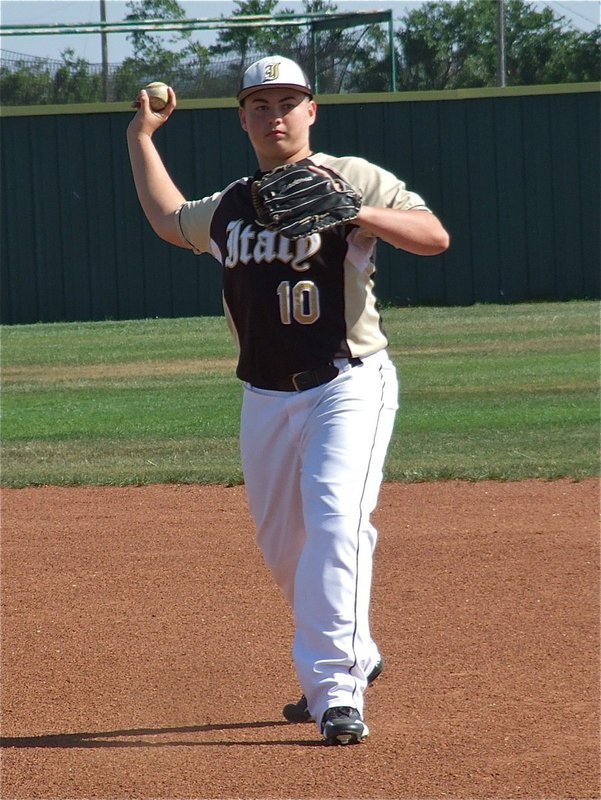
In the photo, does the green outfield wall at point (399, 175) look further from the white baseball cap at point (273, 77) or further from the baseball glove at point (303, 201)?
the baseball glove at point (303, 201)

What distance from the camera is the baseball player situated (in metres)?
3.10

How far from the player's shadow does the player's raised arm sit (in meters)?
Result: 1.44

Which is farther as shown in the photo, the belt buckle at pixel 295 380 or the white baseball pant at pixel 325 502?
the belt buckle at pixel 295 380

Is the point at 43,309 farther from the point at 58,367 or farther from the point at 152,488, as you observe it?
the point at 152,488

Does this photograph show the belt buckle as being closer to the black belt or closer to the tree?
the black belt

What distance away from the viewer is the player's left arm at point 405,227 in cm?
308

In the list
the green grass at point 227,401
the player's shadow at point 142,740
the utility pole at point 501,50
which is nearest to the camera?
the player's shadow at point 142,740

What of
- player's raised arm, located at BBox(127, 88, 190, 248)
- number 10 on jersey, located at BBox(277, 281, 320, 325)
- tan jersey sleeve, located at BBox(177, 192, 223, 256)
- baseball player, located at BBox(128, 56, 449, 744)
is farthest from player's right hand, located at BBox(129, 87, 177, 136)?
number 10 on jersey, located at BBox(277, 281, 320, 325)

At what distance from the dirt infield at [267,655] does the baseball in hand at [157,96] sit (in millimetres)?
1834

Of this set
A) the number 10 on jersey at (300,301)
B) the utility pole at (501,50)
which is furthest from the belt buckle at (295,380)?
the utility pole at (501,50)

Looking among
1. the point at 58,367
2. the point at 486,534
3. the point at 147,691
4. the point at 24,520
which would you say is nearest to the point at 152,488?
the point at 24,520

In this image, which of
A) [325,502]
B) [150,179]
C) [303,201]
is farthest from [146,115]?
[325,502]

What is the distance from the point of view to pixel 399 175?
60.6ft

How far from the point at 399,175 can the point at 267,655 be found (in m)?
15.2
